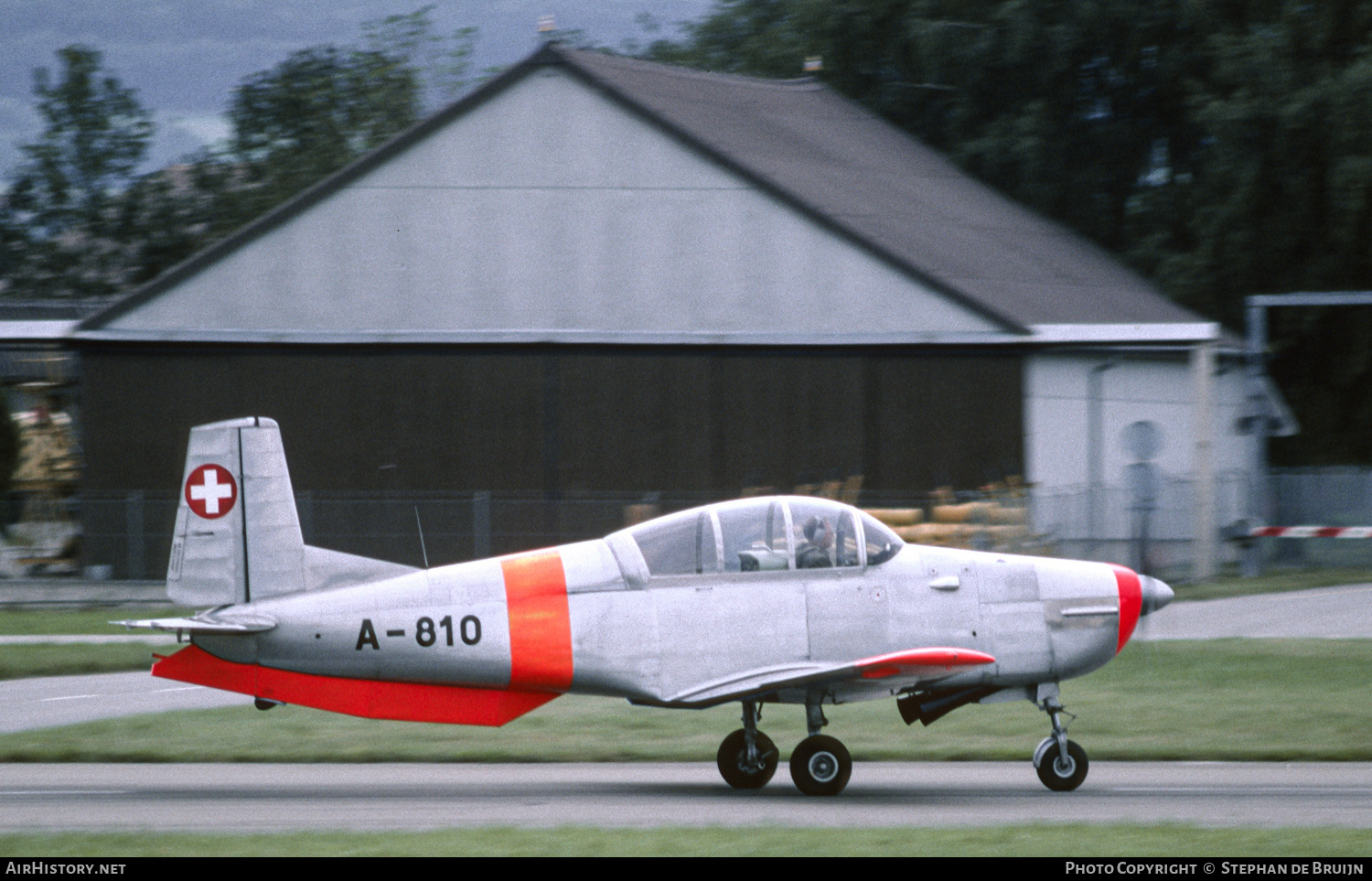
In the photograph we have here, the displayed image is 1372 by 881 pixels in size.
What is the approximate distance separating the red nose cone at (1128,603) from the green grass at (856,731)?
2.10 metres

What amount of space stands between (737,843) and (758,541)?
285 cm

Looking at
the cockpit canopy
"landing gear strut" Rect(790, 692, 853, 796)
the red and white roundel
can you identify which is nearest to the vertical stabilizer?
the red and white roundel

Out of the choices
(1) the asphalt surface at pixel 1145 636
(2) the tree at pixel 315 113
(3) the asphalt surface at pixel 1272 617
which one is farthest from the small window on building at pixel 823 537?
(2) the tree at pixel 315 113

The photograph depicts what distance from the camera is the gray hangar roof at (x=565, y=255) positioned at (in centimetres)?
2789

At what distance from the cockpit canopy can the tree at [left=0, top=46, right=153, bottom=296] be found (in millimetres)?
50952

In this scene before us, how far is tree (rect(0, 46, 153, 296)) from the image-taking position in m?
57.8

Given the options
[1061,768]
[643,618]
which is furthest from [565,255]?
[1061,768]

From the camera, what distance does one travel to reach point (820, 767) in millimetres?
11211

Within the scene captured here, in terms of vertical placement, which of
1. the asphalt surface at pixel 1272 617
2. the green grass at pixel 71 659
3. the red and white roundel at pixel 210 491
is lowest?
the asphalt surface at pixel 1272 617

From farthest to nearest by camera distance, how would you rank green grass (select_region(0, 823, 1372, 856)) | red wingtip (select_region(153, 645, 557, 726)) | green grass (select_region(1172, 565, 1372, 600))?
green grass (select_region(1172, 565, 1372, 600)), red wingtip (select_region(153, 645, 557, 726)), green grass (select_region(0, 823, 1372, 856))

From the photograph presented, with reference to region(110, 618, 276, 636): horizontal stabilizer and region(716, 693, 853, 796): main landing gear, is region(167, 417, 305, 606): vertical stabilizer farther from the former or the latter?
region(716, 693, 853, 796): main landing gear

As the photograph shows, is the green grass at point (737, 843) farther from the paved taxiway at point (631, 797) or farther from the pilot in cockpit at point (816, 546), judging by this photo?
the pilot in cockpit at point (816, 546)

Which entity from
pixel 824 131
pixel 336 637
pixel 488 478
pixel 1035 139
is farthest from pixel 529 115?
pixel 336 637

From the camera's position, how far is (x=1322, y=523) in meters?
29.4
